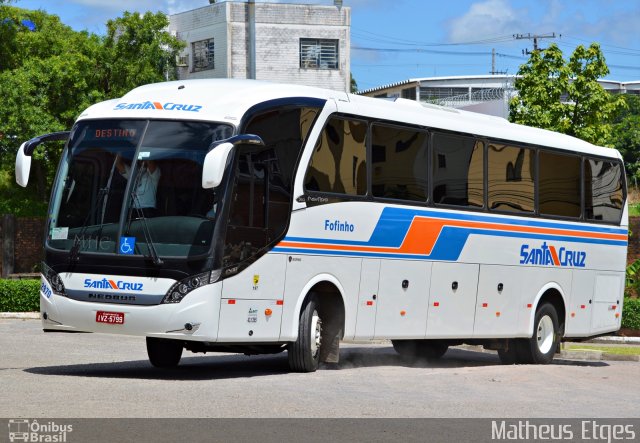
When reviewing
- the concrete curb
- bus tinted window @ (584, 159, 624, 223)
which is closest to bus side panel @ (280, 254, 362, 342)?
bus tinted window @ (584, 159, 624, 223)

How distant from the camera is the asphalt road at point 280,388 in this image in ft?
39.0

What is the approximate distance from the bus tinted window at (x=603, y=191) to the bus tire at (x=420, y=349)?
3581 mm

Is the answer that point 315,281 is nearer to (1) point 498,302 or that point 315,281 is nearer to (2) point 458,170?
(2) point 458,170

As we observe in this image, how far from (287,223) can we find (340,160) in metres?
1.42

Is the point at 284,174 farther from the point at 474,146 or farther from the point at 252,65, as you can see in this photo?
the point at 252,65

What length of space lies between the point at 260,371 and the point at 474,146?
17.8 ft

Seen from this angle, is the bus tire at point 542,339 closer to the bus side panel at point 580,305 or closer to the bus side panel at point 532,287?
the bus side panel at point 532,287

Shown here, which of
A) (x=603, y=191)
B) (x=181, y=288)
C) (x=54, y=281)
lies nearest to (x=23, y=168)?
(x=54, y=281)

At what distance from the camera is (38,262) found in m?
40.5

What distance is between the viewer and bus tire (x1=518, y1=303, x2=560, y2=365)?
2158 cm

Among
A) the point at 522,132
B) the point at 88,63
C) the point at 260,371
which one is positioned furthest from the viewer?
the point at 88,63

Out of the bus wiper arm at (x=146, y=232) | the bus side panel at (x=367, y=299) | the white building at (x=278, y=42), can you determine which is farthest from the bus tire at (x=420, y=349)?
the white building at (x=278, y=42)

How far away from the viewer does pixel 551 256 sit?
21.7m

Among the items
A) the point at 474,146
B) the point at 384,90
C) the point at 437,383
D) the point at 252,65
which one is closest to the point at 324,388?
the point at 437,383
